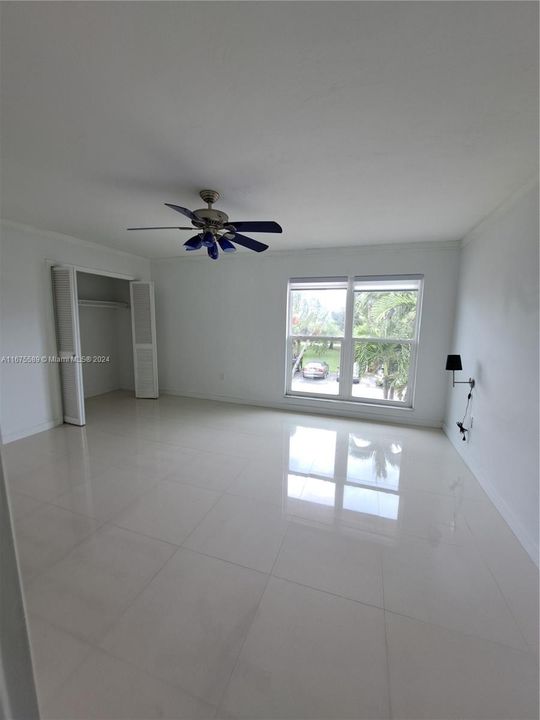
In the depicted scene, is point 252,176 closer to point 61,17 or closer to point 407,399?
point 61,17

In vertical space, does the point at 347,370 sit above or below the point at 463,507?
above

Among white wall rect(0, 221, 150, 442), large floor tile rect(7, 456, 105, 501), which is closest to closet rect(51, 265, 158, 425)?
white wall rect(0, 221, 150, 442)

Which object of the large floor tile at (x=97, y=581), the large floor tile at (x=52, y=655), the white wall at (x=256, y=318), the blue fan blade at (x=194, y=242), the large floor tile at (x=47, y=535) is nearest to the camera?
the large floor tile at (x=52, y=655)

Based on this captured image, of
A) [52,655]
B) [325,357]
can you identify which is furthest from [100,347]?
[52,655]

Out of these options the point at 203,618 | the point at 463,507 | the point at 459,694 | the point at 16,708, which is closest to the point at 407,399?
the point at 463,507

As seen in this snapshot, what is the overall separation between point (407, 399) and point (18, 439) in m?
4.98

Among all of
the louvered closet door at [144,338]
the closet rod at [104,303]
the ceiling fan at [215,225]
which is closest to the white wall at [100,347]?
the closet rod at [104,303]

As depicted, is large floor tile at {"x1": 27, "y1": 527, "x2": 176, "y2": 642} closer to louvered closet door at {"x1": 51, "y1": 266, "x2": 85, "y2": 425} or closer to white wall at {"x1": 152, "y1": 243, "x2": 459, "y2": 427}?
louvered closet door at {"x1": 51, "y1": 266, "x2": 85, "y2": 425}

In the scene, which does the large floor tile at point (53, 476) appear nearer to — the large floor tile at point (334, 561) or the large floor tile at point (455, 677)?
the large floor tile at point (334, 561)

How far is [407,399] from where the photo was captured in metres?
4.29

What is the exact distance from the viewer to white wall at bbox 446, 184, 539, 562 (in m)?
2.02

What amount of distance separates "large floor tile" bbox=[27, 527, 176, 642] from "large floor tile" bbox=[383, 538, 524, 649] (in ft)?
4.53

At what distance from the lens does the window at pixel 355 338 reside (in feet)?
13.7

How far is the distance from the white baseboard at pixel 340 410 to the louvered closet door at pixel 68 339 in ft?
6.99
